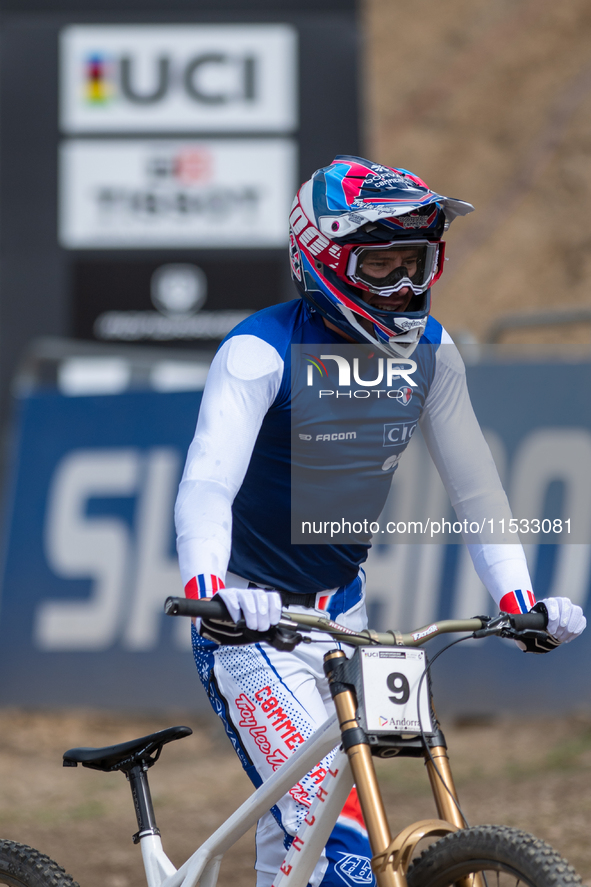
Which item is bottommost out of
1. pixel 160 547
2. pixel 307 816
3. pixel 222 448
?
pixel 307 816

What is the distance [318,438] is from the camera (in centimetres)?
318

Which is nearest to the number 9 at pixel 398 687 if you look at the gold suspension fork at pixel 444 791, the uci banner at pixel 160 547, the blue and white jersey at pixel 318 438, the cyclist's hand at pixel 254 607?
the gold suspension fork at pixel 444 791

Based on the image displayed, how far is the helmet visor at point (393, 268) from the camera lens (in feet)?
10.0

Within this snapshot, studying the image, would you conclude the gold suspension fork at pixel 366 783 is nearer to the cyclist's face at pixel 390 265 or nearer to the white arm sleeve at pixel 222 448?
the white arm sleeve at pixel 222 448

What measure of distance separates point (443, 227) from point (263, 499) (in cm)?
94

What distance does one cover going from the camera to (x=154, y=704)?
748 centimetres

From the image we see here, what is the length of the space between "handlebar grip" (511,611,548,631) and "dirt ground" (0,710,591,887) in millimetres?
2695

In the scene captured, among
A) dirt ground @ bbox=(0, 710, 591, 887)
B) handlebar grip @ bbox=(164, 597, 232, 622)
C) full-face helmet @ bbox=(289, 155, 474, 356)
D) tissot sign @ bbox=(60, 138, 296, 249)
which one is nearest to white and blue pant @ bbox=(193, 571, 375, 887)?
handlebar grip @ bbox=(164, 597, 232, 622)

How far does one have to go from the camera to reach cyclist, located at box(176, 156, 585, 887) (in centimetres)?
292

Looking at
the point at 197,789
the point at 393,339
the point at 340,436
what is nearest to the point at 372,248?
the point at 393,339

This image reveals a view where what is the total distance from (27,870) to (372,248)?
6.57ft

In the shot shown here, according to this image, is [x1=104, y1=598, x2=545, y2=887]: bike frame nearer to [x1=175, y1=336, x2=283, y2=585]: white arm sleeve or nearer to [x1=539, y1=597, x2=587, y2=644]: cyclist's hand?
[x1=539, y1=597, x2=587, y2=644]: cyclist's hand

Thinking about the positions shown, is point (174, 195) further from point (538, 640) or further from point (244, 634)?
point (244, 634)

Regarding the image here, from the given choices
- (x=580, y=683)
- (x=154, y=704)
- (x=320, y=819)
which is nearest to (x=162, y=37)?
(x=154, y=704)
